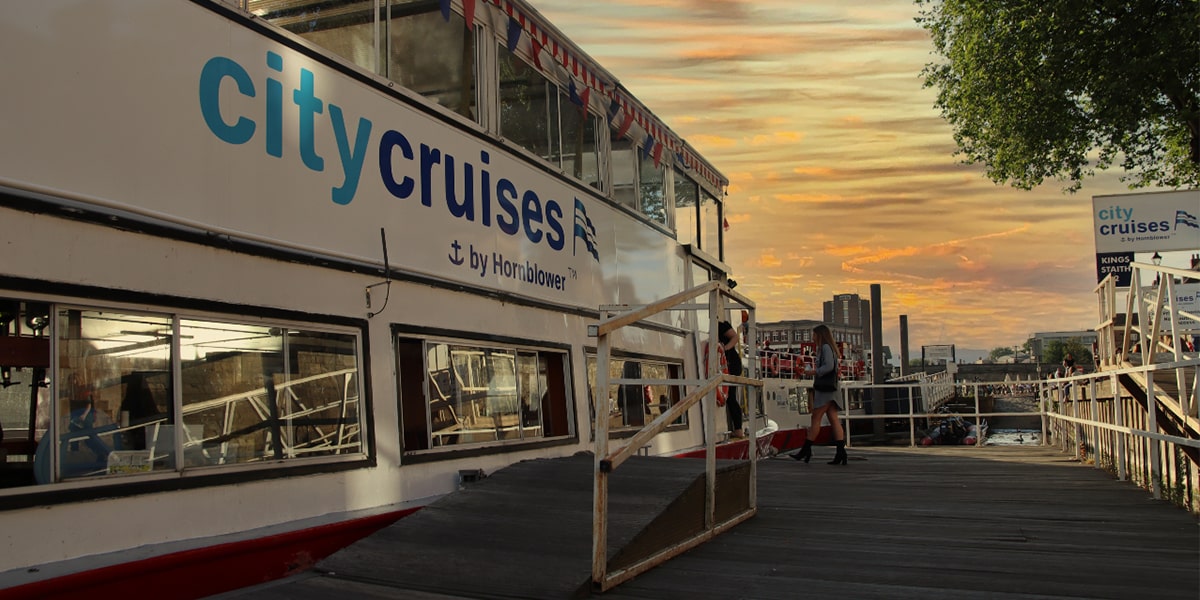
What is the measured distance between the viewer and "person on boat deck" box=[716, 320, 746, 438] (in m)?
11.6

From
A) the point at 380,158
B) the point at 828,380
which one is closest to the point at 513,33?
the point at 380,158

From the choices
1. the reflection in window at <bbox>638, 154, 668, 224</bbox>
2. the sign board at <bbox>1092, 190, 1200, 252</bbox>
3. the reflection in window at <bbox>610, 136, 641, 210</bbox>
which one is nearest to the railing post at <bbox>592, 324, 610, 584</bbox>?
the reflection in window at <bbox>610, 136, 641, 210</bbox>

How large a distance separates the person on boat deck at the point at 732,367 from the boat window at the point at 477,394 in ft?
11.5

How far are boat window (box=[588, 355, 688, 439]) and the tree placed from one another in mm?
14053

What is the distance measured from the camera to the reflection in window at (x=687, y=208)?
41.4 feet

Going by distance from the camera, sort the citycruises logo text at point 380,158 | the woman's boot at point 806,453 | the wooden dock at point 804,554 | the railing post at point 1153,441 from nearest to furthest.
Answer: the wooden dock at point 804,554
the citycruises logo text at point 380,158
the railing post at point 1153,441
the woman's boot at point 806,453

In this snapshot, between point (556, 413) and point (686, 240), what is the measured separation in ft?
16.6

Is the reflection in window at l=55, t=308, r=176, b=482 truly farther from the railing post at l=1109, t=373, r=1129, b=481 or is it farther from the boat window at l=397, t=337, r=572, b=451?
the railing post at l=1109, t=373, r=1129, b=481

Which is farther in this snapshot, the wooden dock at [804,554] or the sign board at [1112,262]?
the sign board at [1112,262]

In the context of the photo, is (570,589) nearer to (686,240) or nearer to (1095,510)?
(1095,510)

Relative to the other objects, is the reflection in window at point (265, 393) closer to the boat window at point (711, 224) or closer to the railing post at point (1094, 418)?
the railing post at point (1094, 418)

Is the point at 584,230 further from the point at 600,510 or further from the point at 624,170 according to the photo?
the point at 600,510

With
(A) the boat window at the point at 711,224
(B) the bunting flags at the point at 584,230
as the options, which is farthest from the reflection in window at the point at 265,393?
(A) the boat window at the point at 711,224

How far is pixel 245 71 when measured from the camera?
4.96 metres
